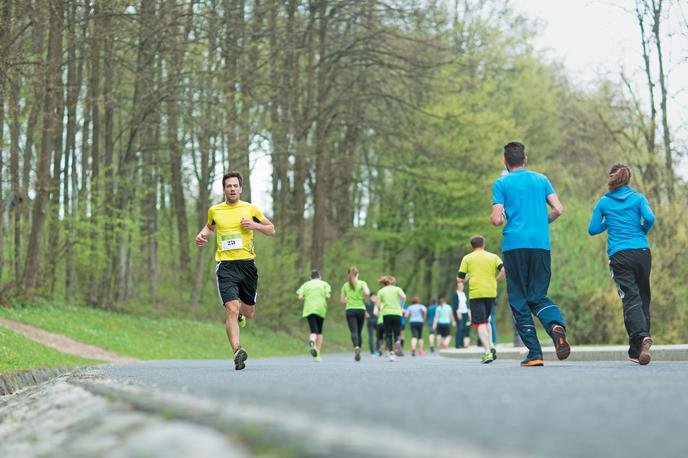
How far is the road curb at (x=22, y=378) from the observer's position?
1408 cm

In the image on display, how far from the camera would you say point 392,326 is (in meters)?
24.5

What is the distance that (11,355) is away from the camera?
19094 millimetres

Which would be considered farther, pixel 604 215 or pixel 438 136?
pixel 438 136

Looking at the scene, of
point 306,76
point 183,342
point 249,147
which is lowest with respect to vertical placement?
point 183,342

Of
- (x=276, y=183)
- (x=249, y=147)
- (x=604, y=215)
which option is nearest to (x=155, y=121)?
(x=249, y=147)

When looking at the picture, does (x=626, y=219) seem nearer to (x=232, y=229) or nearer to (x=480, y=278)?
(x=480, y=278)

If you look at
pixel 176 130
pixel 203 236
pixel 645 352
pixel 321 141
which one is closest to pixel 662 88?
pixel 321 141

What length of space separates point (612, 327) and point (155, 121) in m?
14.6

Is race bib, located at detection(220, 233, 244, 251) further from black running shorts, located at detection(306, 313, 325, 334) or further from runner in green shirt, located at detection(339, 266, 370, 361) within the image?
runner in green shirt, located at detection(339, 266, 370, 361)

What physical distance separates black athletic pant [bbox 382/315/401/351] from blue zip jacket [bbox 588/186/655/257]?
39.0ft

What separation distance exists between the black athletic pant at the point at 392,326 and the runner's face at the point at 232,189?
11.8 metres

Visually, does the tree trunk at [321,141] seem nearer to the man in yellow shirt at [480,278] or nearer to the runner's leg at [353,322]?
the runner's leg at [353,322]

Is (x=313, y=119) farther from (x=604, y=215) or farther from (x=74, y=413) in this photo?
(x=74, y=413)

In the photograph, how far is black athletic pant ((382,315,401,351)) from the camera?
24.4 m
